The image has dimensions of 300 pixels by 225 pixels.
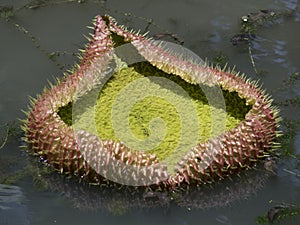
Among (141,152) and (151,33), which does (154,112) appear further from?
(151,33)

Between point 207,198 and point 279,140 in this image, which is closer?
point 207,198

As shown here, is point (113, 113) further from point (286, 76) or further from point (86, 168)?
point (286, 76)

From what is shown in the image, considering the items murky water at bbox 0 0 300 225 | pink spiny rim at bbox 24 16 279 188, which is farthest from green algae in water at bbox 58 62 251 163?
murky water at bbox 0 0 300 225

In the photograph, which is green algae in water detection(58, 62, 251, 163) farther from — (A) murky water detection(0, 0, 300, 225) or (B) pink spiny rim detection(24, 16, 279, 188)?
(A) murky water detection(0, 0, 300, 225)

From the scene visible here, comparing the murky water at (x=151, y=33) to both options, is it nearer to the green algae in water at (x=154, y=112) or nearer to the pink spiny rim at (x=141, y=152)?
the pink spiny rim at (x=141, y=152)

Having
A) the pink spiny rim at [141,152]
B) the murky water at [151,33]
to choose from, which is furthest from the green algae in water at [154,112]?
the murky water at [151,33]

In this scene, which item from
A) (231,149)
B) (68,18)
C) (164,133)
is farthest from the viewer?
(68,18)

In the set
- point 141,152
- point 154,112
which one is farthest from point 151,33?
point 141,152

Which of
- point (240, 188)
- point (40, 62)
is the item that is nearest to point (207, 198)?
point (240, 188)
